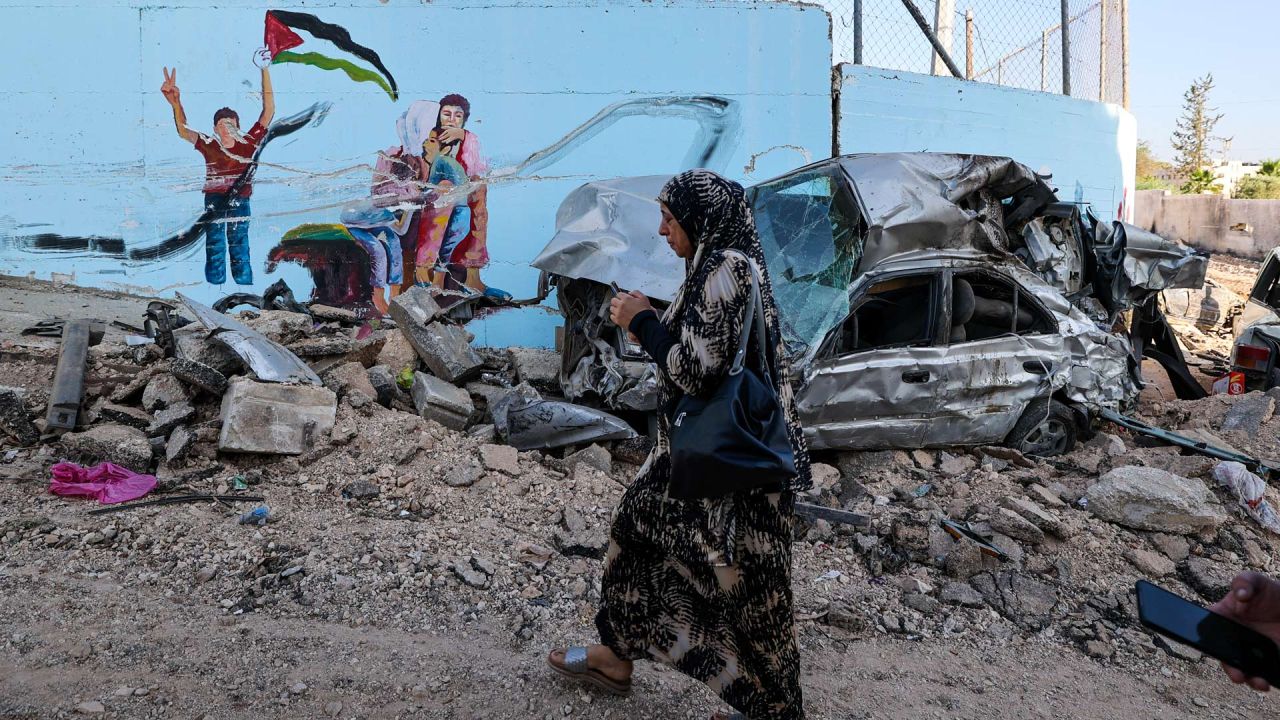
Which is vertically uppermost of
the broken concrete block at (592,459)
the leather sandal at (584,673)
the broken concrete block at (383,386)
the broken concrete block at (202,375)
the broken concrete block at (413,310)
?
the broken concrete block at (413,310)

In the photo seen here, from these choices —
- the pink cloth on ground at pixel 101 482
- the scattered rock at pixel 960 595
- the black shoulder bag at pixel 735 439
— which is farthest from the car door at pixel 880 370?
the pink cloth on ground at pixel 101 482

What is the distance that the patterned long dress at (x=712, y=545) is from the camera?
2.26 metres

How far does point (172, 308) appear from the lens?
645 centimetres

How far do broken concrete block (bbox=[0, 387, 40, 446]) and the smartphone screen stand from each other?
551 centimetres

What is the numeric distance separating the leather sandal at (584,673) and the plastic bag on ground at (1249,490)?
3882 mm

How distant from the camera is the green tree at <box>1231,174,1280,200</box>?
76.8 ft

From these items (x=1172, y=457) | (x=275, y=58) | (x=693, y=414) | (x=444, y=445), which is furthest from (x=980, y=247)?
(x=275, y=58)

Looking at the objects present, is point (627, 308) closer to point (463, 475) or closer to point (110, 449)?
point (463, 475)

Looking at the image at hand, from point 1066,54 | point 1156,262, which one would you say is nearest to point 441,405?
point 1156,262

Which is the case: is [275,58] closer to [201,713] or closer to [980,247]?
[980,247]

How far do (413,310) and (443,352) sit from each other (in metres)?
0.43

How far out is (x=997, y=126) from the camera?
983 centimetres

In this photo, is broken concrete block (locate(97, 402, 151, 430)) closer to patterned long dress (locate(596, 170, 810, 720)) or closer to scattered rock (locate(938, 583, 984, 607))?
patterned long dress (locate(596, 170, 810, 720))

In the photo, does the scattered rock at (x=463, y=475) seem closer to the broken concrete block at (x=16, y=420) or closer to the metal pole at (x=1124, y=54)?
the broken concrete block at (x=16, y=420)
